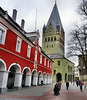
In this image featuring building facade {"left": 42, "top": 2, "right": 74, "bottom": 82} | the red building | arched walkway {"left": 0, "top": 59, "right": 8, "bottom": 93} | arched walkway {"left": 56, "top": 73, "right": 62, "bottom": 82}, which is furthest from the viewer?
building facade {"left": 42, "top": 2, "right": 74, "bottom": 82}

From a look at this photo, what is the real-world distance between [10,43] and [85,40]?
32.0ft

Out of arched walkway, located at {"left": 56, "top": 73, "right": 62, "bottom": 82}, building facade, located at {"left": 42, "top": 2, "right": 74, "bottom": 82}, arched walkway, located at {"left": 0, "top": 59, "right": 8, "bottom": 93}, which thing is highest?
building facade, located at {"left": 42, "top": 2, "right": 74, "bottom": 82}

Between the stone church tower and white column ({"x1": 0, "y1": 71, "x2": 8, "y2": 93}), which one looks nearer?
white column ({"x1": 0, "y1": 71, "x2": 8, "y2": 93})

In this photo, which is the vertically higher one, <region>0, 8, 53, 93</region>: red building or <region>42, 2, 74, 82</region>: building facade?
<region>42, 2, 74, 82</region>: building facade

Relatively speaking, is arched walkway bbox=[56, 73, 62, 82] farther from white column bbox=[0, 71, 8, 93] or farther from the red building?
white column bbox=[0, 71, 8, 93]

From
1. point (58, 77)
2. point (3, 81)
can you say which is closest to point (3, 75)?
point (3, 81)

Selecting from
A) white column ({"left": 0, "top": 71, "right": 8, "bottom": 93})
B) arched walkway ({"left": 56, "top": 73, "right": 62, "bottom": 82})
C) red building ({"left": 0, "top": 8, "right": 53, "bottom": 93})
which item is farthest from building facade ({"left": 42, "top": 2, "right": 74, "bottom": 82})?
white column ({"left": 0, "top": 71, "right": 8, "bottom": 93})

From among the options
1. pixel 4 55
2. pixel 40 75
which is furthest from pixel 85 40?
pixel 40 75

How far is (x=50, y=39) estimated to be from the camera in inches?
2717

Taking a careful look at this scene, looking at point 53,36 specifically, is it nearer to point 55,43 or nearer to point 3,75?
point 55,43

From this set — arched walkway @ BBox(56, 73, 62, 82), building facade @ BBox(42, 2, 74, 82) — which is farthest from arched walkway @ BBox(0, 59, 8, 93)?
arched walkway @ BBox(56, 73, 62, 82)

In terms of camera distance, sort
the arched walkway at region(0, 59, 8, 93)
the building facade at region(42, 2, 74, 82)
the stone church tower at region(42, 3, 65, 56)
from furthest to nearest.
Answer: the stone church tower at region(42, 3, 65, 56)
the building facade at region(42, 2, 74, 82)
the arched walkway at region(0, 59, 8, 93)

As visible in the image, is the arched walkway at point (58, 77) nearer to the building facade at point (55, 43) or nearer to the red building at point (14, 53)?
the building facade at point (55, 43)

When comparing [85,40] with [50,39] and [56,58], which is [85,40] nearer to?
[56,58]
